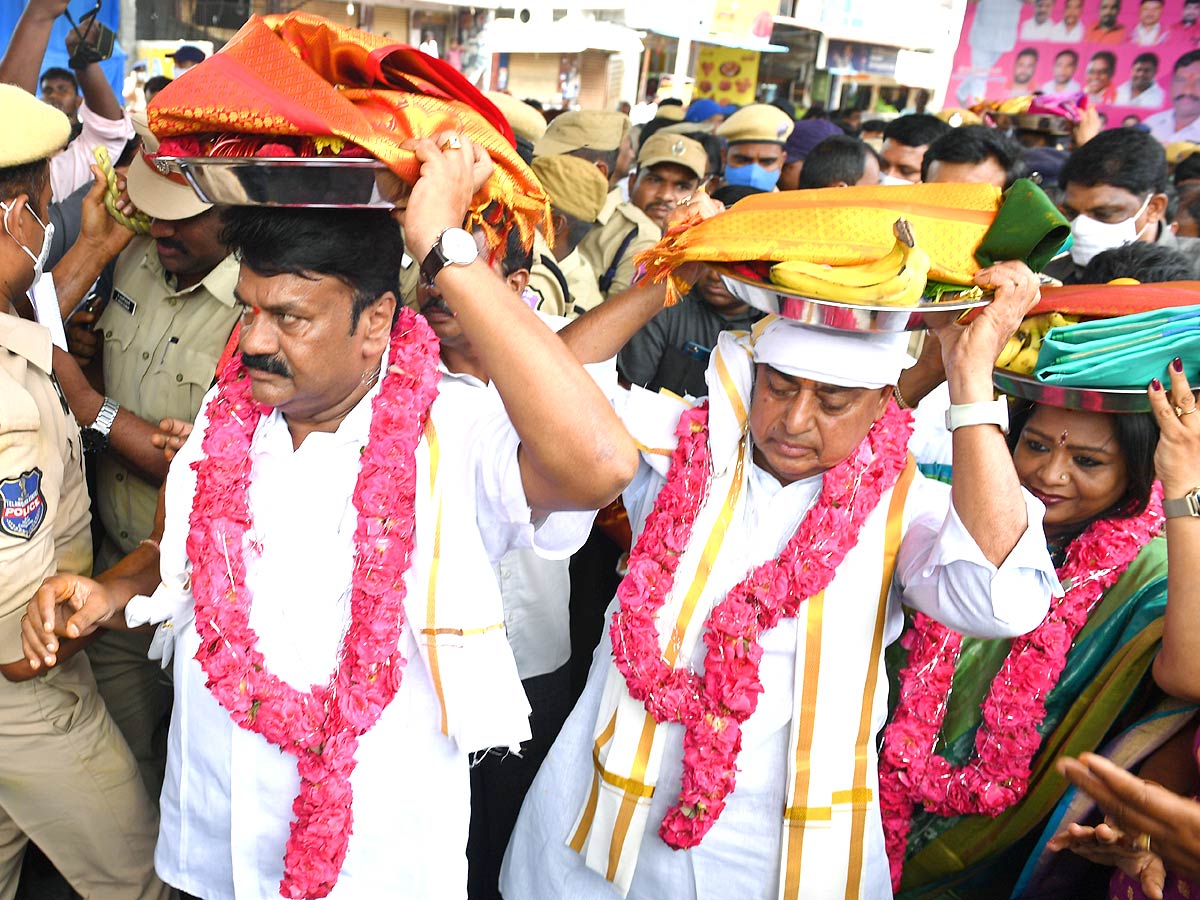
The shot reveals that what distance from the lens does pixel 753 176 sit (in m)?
6.65

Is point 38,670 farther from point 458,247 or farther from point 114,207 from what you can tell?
point 114,207

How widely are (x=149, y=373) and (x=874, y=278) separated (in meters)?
2.41

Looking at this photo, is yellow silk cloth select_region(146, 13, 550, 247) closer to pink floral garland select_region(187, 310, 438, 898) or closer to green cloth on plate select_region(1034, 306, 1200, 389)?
pink floral garland select_region(187, 310, 438, 898)

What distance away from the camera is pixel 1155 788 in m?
1.88

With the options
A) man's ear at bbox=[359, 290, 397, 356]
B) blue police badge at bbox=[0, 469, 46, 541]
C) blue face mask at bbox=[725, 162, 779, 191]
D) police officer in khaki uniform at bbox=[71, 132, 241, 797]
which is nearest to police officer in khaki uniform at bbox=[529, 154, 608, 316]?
blue face mask at bbox=[725, 162, 779, 191]

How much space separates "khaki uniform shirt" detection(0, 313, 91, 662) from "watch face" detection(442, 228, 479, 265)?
125 centimetres

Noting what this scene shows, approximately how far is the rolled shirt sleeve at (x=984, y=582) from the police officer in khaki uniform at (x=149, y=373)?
2274 millimetres

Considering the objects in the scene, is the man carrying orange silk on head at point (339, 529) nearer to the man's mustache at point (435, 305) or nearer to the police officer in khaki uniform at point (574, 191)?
the man's mustache at point (435, 305)

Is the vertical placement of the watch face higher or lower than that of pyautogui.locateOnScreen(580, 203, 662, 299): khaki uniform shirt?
higher

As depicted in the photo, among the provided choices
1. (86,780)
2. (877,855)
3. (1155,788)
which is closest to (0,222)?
(86,780)

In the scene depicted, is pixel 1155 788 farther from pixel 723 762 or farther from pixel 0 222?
pixel 0 222

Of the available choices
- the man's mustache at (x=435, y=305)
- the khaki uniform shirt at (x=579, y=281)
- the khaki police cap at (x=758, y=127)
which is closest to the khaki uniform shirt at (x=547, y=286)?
the khaki uniform shirt at (x=579, y=281)

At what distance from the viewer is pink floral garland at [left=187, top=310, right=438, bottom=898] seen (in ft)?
6.51

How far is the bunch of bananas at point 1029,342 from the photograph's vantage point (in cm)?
243
